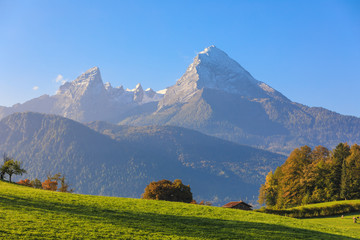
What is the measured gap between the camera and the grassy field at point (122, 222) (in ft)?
112

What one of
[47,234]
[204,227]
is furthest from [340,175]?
[47,234]

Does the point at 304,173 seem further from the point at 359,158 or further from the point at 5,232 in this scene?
the point at 5,232

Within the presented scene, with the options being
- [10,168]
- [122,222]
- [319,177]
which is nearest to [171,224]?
[122,222]

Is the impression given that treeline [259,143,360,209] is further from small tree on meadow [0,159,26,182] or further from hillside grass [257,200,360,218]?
small tree on meadow [0,159,26,182]

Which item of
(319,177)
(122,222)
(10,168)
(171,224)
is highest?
(319,177)

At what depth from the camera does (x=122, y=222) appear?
133ft

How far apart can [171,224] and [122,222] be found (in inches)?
235

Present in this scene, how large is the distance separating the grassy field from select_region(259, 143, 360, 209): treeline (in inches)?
2003

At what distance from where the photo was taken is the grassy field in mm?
34125

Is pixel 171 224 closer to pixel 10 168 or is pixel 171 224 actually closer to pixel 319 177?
pixel 10 168

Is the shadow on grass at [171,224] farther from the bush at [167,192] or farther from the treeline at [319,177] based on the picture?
the treeline at [319,177]

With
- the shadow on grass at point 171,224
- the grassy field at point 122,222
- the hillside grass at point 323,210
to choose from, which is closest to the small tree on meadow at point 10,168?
the grassy field at point 122,222

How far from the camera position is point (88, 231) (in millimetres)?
34719

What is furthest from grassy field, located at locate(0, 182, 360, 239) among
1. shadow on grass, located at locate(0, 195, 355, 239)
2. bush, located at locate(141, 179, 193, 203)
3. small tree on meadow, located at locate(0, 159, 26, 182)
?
bush, located at locate(141, 179, 193, 203)
